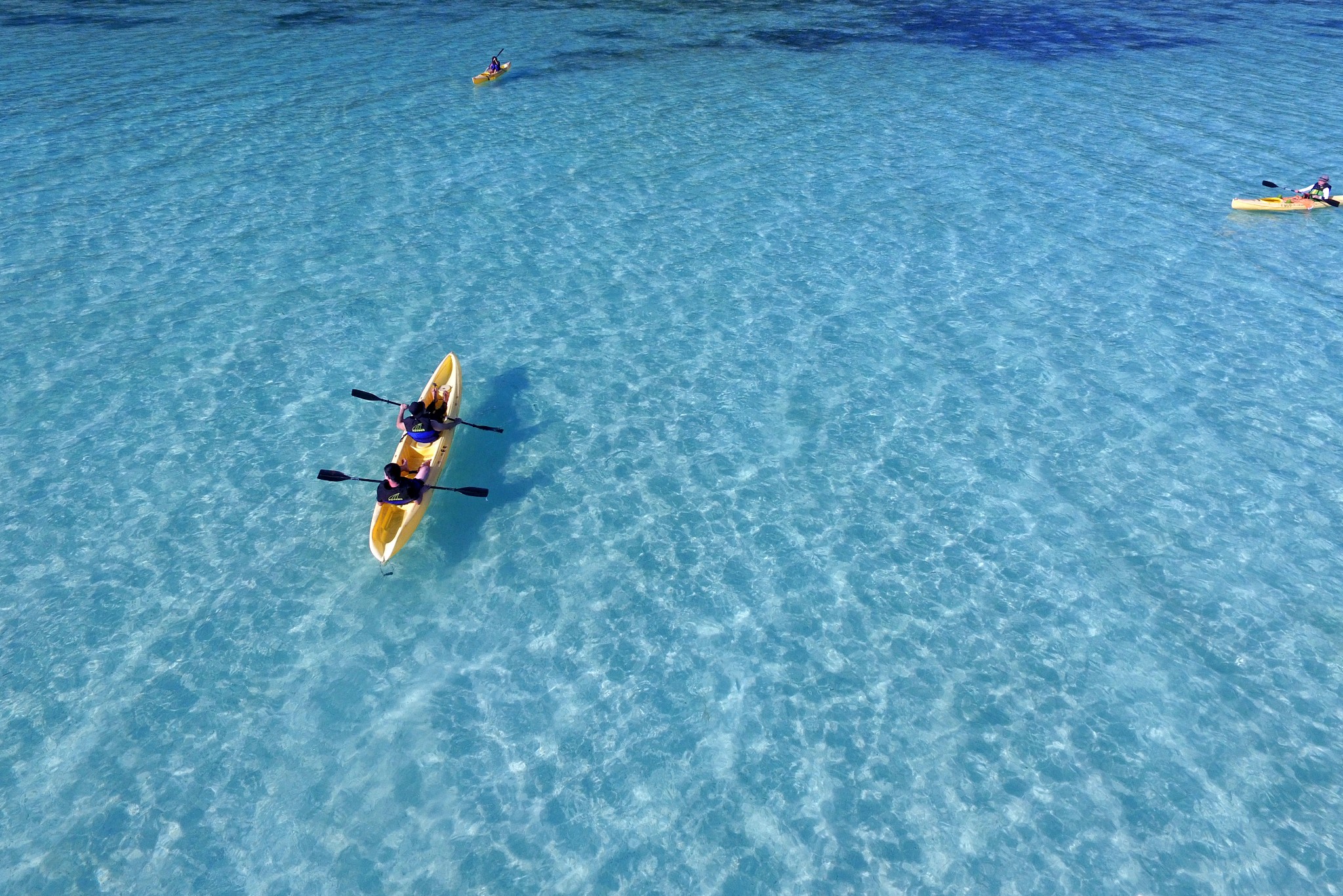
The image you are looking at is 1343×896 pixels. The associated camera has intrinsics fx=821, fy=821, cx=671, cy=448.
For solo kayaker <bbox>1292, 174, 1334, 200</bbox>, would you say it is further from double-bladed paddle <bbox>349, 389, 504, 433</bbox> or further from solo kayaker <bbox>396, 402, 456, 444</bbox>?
solo kayaker <bbox>396, 402, 456, 444</bbox>

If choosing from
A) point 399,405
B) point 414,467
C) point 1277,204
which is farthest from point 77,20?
point 1277,204

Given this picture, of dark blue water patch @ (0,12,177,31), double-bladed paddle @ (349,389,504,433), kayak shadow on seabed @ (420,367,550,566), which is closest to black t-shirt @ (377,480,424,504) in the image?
kayak shadow on seabed @ (420,367,550,566)

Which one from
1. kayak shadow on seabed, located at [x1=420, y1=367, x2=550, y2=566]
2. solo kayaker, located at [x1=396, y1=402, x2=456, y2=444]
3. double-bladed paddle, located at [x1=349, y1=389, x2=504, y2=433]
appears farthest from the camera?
double-bladed paddle, located at [x1=349, y1=389, x2=504, y2=433]

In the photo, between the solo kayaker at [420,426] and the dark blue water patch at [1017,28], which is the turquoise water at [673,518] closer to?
the solo kayaker at [420,426]

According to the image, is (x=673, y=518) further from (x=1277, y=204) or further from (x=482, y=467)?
(x=1277, y=204)

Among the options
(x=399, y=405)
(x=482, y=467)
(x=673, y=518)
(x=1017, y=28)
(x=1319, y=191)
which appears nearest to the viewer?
(x=673, y=518)

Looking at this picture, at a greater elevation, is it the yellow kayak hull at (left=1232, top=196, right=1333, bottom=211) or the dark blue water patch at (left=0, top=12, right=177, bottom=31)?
the dark blue water patch at (left=0, top=12, right=177, bottom=31)

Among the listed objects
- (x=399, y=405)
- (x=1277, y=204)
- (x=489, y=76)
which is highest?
(x=489, y=76)
